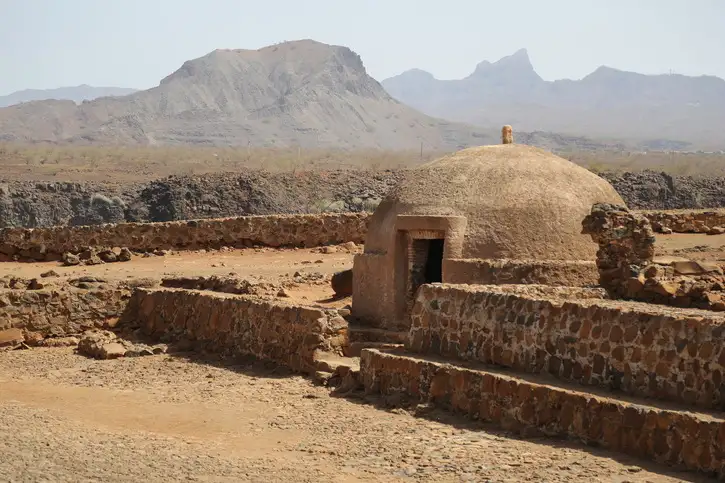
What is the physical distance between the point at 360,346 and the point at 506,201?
2832 millimetres

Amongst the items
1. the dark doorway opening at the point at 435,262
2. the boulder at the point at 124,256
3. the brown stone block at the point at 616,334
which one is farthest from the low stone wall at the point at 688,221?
the brown stone block at the point at 616,334

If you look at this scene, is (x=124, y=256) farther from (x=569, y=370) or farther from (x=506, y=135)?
(x=569, y=370)

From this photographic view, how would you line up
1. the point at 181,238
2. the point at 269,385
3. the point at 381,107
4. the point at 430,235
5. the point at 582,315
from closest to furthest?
the point at 582,315
the point at 269,385
the point at 430,235
the point at 181,238
the point at 381,107

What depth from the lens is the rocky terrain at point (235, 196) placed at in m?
39.9

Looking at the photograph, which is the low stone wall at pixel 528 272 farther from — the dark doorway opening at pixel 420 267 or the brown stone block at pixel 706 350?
the brown stone block at pixel 706 350

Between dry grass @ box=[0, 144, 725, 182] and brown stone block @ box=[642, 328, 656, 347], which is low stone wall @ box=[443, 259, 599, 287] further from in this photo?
dry grass @ box=[0, 144, 725, 182]

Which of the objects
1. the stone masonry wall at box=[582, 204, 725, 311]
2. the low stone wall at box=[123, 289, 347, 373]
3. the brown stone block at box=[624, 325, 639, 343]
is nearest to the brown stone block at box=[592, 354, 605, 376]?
the brown stone block at box=[624, 325, 639, 343]

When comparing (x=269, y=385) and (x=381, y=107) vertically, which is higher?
(x=381, y=107)

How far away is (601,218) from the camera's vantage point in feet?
45.2

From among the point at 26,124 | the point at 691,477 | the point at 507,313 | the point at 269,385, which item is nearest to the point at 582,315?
the point at 507,313

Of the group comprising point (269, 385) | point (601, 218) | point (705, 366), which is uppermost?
point (601, 218)

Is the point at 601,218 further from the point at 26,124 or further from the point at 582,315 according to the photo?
the point at 26,124

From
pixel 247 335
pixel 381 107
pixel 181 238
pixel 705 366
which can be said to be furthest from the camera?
pixel 381 107

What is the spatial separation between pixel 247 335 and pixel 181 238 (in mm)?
12005
